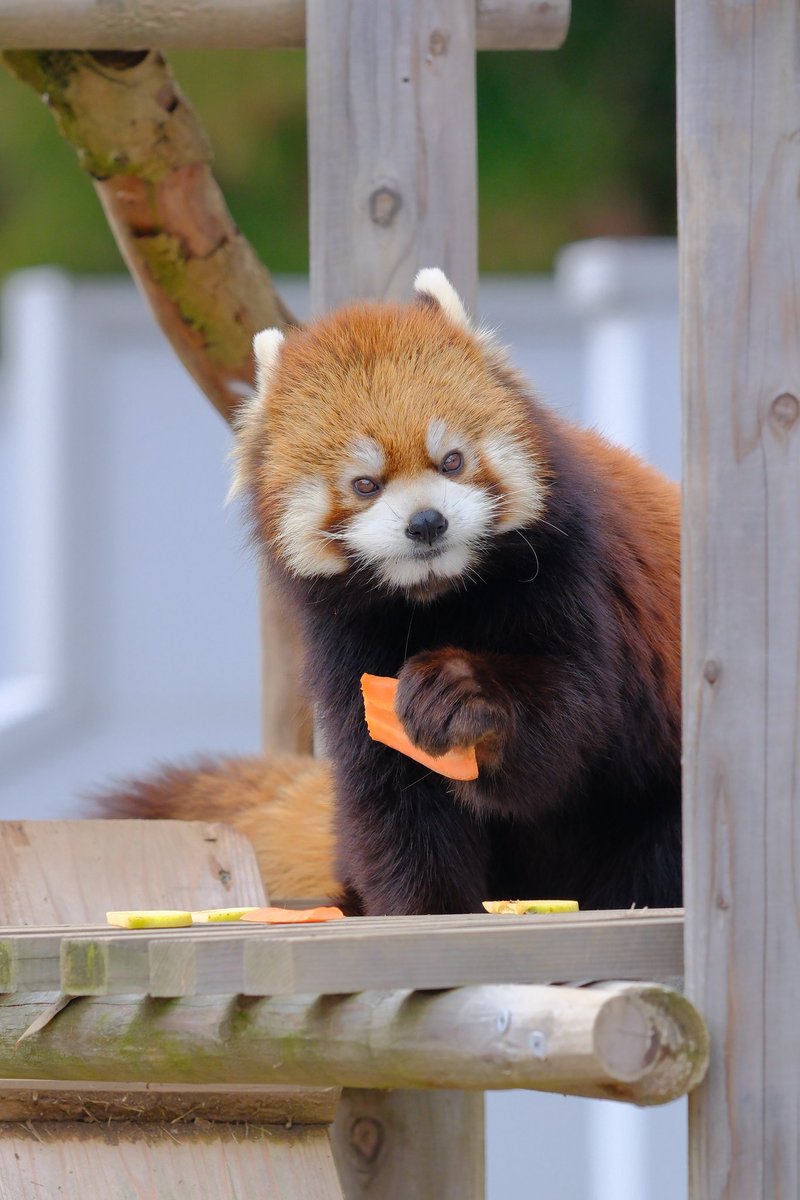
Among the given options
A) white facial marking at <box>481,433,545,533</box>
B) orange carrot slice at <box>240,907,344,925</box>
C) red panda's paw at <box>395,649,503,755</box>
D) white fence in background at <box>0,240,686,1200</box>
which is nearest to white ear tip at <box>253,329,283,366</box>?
white facial marking at <box>481,433,545,533</box>

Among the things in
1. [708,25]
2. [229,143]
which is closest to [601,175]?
[229,143]

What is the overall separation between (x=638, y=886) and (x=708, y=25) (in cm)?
175

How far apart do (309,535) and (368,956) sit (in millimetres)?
1062

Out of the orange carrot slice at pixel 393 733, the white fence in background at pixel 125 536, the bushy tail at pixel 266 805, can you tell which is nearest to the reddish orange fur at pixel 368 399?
the orange carrot slice at pixel 393 733

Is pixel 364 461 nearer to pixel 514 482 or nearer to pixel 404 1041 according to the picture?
pixel 514 482

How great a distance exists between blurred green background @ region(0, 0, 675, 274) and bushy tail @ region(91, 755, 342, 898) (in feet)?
20.7

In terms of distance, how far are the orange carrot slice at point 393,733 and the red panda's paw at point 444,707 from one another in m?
0.05

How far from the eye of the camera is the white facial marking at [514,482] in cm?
288

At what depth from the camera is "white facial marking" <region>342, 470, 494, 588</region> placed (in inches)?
109

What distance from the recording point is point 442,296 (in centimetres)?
316

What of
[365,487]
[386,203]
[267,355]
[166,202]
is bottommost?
[365,487]

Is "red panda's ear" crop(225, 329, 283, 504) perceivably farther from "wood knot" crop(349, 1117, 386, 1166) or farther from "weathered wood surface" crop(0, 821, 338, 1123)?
"wood knot" crop(349, 1117, 386, 1166)

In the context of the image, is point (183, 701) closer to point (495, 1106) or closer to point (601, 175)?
point (495, 1106)

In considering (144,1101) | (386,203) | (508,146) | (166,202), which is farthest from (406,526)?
(508,146)
